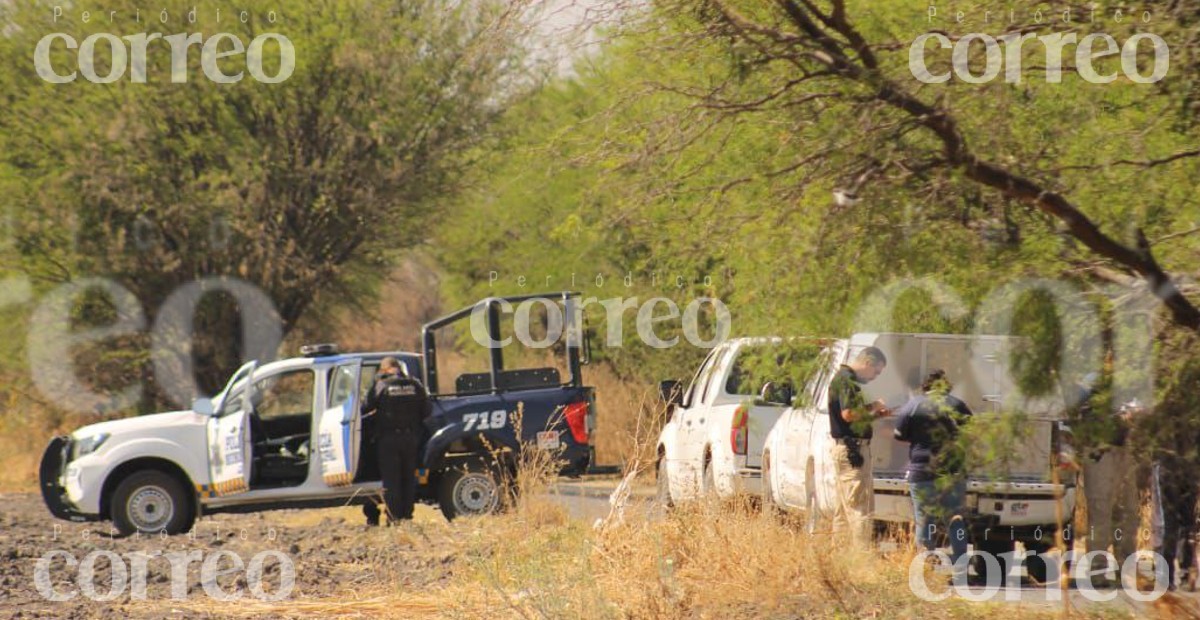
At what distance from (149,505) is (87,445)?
95cm

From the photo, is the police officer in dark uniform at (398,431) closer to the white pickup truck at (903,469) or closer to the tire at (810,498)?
the white pickup truck at (903,469)

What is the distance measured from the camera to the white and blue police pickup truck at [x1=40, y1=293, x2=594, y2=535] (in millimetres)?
16688

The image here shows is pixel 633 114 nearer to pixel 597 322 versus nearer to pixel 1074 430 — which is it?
pixel 1074 430

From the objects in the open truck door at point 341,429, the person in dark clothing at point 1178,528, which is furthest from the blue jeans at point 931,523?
the open truck door at point 341,429

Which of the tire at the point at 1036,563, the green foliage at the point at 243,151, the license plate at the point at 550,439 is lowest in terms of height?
the tire at the point at 1036,563

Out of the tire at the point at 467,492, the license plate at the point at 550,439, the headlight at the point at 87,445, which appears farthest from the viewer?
the tire at the point at 467,492

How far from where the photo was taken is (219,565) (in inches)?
526

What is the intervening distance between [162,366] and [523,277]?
6196 mm

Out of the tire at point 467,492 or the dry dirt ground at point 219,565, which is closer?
the dry dirt ground at point 219,565

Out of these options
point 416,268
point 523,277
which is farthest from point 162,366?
point 416,268

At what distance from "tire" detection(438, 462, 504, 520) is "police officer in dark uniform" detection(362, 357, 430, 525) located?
55cm

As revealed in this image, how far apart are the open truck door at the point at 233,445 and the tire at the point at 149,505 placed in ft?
1.34

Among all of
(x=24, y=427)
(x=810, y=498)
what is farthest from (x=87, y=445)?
(x=24, y=427)

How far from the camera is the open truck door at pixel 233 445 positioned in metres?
16.6
